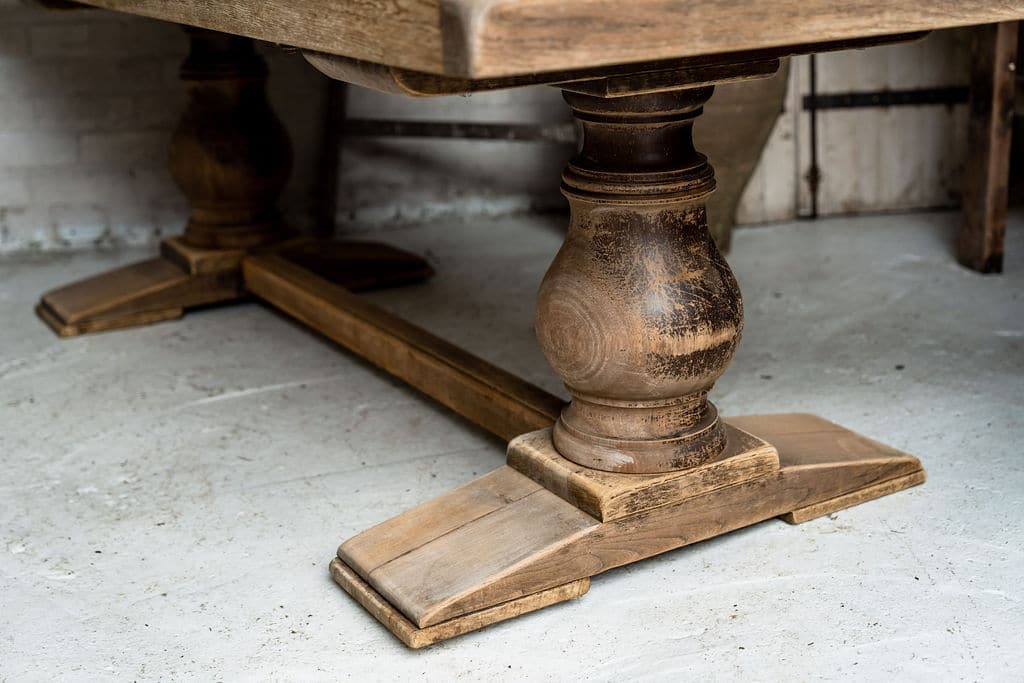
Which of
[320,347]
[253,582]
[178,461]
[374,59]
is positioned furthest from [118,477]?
[374,59]

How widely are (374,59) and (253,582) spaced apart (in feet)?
2.38

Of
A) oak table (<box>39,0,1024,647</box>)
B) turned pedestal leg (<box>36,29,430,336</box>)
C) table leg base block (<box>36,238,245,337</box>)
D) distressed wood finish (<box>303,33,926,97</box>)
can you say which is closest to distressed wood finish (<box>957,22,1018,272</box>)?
oak table (<box>39,0,1024,647</box>)

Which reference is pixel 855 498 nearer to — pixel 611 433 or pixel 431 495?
pixel 611 433

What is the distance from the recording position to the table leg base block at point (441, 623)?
1.40 meters

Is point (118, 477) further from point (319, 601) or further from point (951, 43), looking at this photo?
point (951, 43)

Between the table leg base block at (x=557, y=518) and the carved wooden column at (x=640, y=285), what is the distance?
5cm

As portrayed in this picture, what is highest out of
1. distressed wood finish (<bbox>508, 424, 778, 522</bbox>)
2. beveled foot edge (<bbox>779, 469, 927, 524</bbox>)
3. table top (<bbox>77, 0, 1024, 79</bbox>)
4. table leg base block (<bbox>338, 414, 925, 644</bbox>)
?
table top (<bbox>77, 0, 1024, 79</bbox>)

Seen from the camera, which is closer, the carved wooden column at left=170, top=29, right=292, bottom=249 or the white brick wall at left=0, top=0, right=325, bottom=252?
the carved wooden column at left=170, top=29, right=292, bottom=249

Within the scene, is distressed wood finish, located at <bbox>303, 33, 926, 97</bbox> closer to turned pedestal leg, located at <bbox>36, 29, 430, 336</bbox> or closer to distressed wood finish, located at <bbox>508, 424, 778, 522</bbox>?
distressed wood finish, located at <bbox>508, 424, 778, 522</bbox>

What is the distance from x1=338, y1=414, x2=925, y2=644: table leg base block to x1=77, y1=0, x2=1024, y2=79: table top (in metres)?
0.58

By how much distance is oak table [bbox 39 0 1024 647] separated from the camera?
3.79 feet

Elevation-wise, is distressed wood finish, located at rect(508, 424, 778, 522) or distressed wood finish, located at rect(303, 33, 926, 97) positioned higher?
distressed wood finish, located at rect(303, 33, 926, 97)

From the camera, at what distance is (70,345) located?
2.58 meters

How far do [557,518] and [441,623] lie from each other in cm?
20
